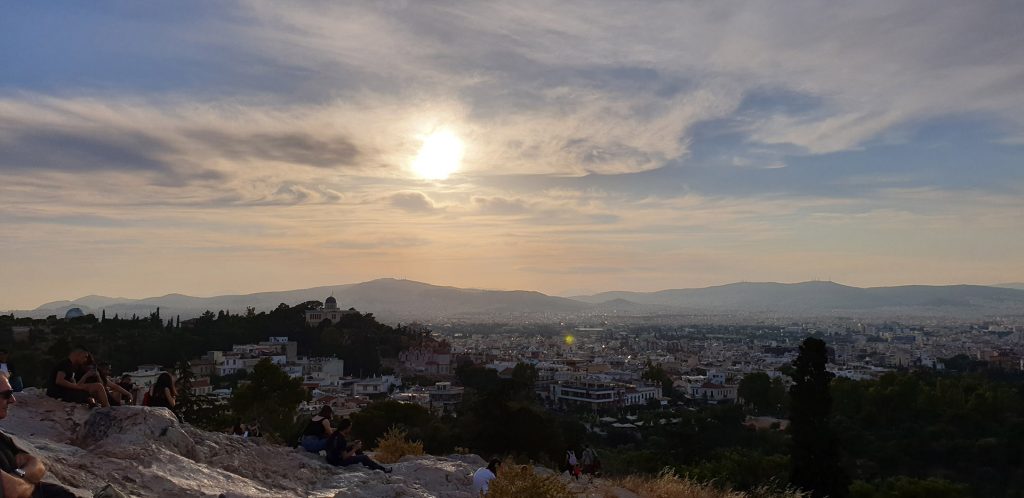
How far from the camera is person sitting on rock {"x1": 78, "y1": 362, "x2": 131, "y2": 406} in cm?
806

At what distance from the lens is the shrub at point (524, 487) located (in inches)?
235

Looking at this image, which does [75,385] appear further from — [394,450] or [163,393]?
[394,450]

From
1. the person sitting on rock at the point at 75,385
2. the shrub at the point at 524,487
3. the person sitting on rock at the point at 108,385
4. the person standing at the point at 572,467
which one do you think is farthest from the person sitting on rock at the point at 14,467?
the person standing at the point at 572,467

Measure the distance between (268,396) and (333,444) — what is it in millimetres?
20356

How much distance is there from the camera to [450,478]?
9.19 m

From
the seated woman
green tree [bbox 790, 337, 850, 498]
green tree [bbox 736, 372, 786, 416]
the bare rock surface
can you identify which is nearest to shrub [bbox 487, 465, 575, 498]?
the bare rock surface

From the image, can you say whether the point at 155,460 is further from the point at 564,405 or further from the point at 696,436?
the point at 564,405

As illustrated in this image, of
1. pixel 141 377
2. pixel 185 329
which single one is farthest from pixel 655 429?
pixel 185 329

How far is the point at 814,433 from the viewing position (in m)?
22.0

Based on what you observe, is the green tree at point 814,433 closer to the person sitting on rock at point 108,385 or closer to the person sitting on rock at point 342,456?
the person sitting on rock at point 342,456

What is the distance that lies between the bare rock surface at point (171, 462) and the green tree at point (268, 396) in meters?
18.3

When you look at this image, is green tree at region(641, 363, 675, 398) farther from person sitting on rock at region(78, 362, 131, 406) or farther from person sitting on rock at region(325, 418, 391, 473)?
person sitting on rock at region(78, 362, 131, 406)

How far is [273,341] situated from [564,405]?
103ft

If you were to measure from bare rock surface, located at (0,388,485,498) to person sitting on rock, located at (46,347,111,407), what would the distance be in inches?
6.5
